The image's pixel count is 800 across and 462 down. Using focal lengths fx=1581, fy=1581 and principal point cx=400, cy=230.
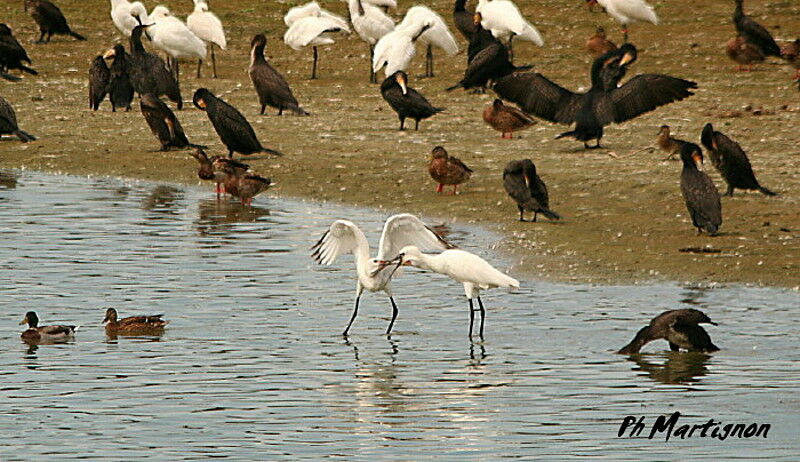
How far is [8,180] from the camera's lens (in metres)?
19.0

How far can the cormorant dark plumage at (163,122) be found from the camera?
64.5 ft

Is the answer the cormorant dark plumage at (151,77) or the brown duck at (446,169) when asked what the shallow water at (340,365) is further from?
the cormorant dark plumage at (151,77)

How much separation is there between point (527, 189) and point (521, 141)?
16.4 feet

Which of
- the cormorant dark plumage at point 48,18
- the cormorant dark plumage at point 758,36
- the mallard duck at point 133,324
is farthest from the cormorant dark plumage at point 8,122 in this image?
the cormorant dark plumage at point 758,36

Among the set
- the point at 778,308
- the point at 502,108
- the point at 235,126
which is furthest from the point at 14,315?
the point at 502,108

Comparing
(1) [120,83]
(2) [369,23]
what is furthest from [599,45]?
(1) [120,83]

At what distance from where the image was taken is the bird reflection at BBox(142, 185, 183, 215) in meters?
16.9

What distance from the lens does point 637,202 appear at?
1565 centimetres

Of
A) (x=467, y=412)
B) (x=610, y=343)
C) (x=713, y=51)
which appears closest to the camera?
(x=467, y=412)

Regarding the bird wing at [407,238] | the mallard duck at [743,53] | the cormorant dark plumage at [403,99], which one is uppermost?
the mallard duck at [743,53]

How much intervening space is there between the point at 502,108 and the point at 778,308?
835 centimetres

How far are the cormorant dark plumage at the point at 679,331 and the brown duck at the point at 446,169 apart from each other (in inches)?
254

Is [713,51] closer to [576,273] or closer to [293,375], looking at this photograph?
[576,273]

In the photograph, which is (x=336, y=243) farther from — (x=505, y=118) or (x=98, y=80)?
(x=98, y=80)
